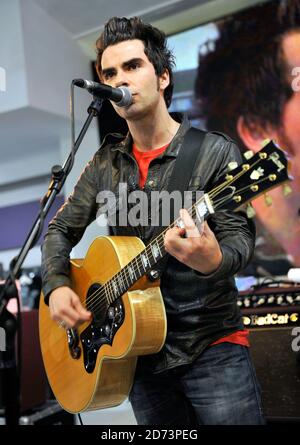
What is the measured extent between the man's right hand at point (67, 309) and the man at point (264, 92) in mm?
1971

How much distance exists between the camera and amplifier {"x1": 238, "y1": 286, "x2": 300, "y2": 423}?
2.24m

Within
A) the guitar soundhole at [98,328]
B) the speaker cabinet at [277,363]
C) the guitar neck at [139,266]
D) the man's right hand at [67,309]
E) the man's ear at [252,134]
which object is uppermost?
the man's ear at [252,134]

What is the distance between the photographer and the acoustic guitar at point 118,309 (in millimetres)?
1127

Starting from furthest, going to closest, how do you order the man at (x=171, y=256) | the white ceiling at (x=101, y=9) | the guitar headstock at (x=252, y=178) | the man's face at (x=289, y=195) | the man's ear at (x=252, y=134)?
the white ceiling at (x=101, y=9) < the man's ear at (x=252, y=134) < the man's face at (x=289, y=195) < the man at (x=171, y=256) < the guitar headstock at (x=252, y=178)

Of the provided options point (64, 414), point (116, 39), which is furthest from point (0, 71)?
point (64, 414)

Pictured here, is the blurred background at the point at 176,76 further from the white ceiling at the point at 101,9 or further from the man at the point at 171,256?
the man at the point at 171,256

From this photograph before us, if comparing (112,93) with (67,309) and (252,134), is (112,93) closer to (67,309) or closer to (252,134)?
(67,309)

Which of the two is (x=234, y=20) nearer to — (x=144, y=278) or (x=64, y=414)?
(x=144, y=278)

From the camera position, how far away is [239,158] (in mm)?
1384

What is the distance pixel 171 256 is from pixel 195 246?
11.5 inches

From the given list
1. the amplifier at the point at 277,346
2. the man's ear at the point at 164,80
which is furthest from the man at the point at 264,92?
the man's ear at the point at 164,80

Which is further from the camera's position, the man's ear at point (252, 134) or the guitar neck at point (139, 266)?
the man's ear at point (252, 134)

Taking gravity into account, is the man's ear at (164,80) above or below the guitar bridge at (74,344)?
above

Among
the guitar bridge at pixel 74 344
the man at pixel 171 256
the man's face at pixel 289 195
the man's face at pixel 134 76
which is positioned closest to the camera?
the man at pixel 171 256
